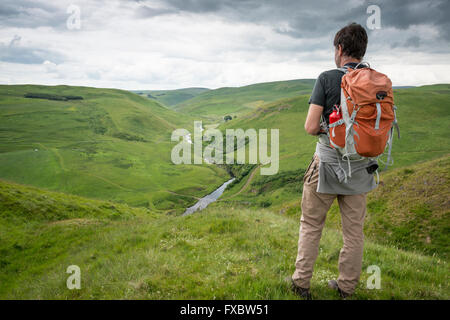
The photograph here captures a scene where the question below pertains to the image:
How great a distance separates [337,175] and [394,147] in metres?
95.6

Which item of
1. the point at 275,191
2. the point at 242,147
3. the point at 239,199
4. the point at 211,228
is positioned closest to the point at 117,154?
the point at 242,147

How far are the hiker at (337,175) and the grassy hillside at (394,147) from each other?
49735mm

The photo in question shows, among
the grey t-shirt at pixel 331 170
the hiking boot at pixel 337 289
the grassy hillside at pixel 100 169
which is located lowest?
the grassy hillside at pixel 100 169

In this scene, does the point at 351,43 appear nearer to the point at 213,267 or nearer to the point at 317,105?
the point at 317,105

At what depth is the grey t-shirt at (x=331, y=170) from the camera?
199 inches

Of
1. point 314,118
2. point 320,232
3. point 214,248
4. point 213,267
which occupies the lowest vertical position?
point 214,248

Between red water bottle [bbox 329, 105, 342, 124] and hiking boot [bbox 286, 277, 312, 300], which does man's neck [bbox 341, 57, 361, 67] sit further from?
hiking boot [bbox 286, 277, 312, 300]

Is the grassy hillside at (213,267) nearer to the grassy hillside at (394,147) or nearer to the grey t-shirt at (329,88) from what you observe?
the grey t-shirt at (329,88)

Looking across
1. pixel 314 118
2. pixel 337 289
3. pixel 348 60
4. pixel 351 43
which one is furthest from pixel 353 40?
pixel 337 289

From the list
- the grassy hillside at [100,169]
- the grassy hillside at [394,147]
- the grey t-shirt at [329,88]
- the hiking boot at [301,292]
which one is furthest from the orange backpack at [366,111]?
the grassy hillside at [100,169]

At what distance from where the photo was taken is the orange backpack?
4.45m

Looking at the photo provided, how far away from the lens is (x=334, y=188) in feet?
16.9

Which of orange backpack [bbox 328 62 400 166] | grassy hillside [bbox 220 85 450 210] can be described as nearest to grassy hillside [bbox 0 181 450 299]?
orange backpack [bbox 328 62 400 166]

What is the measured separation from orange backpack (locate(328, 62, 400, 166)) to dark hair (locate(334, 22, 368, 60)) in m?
0.58
